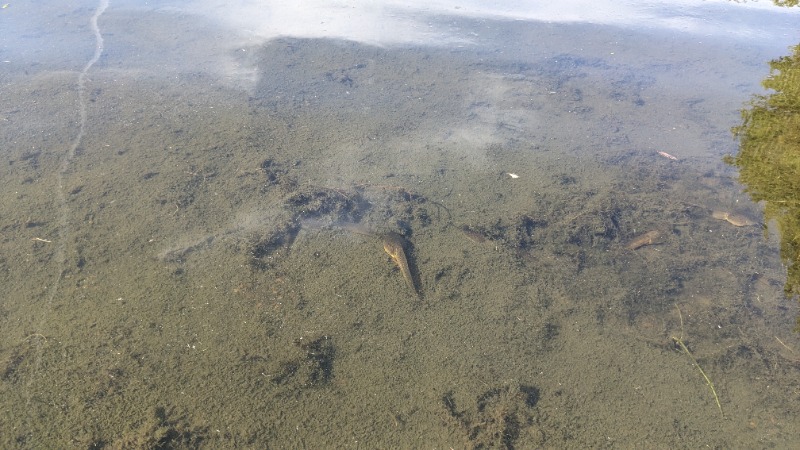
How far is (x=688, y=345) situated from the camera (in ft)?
11.3

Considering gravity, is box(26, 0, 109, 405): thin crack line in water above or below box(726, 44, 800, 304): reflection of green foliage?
below

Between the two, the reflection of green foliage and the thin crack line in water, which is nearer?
the thin crack line in water

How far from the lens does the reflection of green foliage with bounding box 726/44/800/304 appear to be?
3.48 m

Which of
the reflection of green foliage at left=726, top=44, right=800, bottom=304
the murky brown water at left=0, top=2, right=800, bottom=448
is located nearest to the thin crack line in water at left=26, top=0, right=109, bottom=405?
the murky brown water at left=0, top=2, right=800, bottom=448

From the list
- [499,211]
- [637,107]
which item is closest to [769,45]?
[637,107]

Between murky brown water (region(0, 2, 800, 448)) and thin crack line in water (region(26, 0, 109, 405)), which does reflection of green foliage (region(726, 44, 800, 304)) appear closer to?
murky brown water (region(0, 2, 800, 448))

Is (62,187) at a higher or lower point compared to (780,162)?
lower

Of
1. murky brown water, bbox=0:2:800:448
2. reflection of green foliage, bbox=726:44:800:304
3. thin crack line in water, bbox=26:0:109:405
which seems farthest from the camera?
reflection of green foliage, bbox=726:44:800:304

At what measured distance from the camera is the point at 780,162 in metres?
3.70

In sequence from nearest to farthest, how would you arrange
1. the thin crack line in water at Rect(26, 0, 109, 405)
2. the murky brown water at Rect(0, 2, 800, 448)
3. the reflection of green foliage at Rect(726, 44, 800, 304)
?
the murky brown water at Rect(0, 2, 800, 448) < the thin crack line in water at Rect(26, 0, 109, 405) < the reflection of green foliage at Rect(726, 44, 800, 304)

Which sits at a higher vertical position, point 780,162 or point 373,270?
point 780,162

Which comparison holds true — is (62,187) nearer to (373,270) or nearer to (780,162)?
(373,270)

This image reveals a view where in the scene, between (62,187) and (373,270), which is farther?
(62,187)

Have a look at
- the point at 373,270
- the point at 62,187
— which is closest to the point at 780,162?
the point at 373,270
